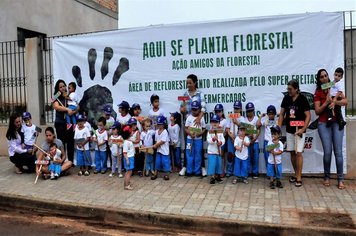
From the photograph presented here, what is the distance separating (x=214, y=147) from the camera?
688 cm

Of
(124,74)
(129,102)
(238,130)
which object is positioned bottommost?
(238,130)

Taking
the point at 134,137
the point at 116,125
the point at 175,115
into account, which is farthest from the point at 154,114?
the point at 116,125

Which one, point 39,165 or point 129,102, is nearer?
point 39,165

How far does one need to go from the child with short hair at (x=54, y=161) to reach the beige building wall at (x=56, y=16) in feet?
24.3

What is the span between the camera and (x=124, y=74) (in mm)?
8117

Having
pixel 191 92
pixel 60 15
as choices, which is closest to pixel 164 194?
pixel 191 92

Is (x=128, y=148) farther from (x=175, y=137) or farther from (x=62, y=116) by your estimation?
(x=62, y=116)

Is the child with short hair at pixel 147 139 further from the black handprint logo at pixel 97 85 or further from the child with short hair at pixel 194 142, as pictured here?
the black handprint logo at pixel 97 85

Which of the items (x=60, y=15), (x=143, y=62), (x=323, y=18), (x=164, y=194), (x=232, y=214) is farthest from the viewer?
(x=60, y=15)

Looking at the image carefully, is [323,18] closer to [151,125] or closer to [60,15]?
[151,125]

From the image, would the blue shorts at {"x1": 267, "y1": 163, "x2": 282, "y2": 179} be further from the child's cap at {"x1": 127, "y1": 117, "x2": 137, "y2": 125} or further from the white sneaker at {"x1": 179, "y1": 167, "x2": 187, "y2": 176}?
the child's cap at {"x1": 127, "y1": 117, "x2": 137, "y2": 125}

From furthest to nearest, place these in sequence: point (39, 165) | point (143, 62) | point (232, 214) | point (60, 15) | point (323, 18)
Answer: point (60, 15) < point (143, 62) < point (39, 165) < point (323, 18) < point (232, 214)

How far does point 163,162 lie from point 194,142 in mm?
690

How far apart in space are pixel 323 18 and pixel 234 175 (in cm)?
318
